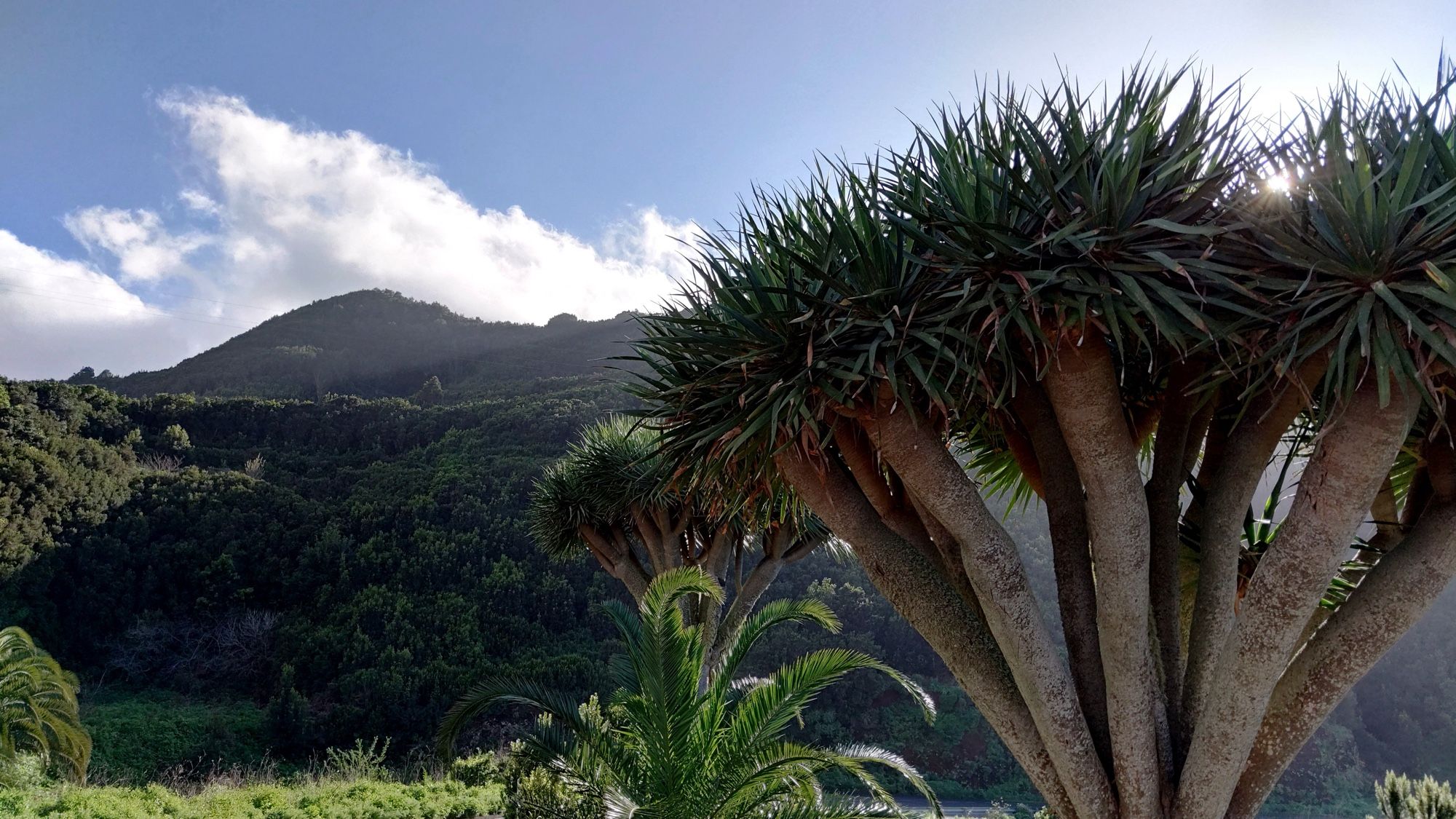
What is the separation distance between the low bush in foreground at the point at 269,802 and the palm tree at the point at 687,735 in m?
6.00

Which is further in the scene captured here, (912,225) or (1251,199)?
(912,225)

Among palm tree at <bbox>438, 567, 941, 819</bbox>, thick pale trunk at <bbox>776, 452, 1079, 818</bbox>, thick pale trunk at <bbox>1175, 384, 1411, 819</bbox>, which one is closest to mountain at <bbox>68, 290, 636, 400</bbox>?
palm tree at <bbox>438, 567, 941, 819</bbox>

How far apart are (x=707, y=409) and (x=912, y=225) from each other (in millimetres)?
1589

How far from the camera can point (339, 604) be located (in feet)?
94.3

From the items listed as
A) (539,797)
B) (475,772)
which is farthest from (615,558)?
(475,772)

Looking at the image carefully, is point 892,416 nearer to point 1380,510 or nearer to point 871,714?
point 1380,510

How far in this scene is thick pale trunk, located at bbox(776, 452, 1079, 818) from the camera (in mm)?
4773

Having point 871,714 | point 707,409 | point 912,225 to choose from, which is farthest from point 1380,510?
point 871,714

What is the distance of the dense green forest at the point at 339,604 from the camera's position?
81.4ft

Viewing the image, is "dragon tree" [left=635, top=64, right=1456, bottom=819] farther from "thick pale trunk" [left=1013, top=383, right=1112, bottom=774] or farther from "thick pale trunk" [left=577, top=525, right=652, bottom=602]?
"thick pale trunk" [left=577, top=525, right=652, bottom=602]

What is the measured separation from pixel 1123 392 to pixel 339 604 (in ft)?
94.2

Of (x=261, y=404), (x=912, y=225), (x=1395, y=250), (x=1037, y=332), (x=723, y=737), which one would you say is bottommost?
(x=723, y=737)

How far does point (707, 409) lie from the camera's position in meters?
5.16

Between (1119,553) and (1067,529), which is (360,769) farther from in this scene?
(1119,553)
